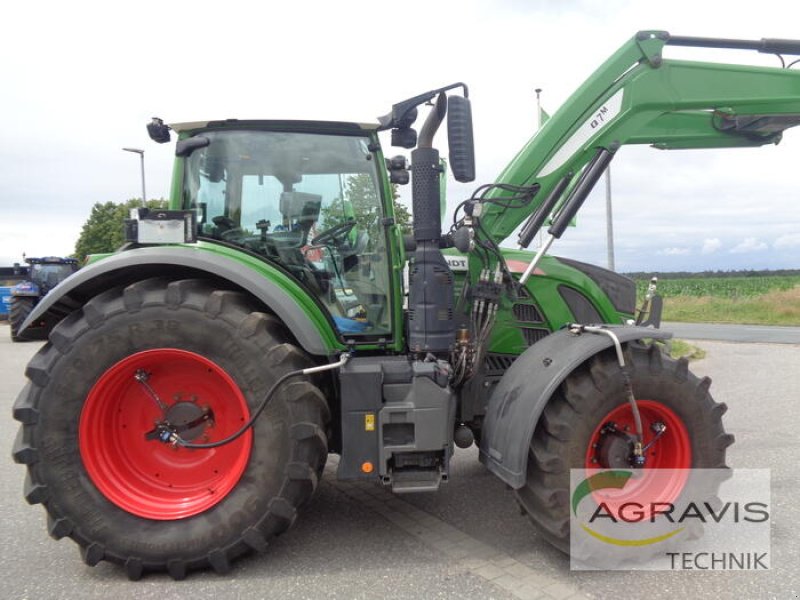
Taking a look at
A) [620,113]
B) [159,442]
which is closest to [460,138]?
[620,113]

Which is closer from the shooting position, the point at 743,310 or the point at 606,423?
the point at 606,423

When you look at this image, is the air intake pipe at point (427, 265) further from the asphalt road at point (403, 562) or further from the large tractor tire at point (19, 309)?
the large tractor tire at point (19, 309)

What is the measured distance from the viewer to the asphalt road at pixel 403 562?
9.29 feet

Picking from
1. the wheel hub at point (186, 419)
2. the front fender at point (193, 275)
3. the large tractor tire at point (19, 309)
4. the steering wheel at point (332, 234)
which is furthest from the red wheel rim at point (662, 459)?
the large tractor tire at point (19, 309)

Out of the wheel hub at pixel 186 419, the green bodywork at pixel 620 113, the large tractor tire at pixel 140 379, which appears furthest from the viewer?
the green bodywork at pixel 620 113

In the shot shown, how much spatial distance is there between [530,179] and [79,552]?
343cm

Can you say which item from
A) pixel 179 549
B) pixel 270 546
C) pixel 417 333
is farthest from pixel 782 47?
pixel 179 549

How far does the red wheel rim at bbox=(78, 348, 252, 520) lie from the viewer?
3031mm

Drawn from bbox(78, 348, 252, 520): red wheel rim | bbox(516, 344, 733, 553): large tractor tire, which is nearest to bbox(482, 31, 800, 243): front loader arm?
bbox(516, 344, 733, 553): large tractor tire

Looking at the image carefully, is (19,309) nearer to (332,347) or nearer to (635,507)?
(332,347)

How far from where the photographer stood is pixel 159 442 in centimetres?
326

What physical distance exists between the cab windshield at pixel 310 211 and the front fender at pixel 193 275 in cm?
Result: 22

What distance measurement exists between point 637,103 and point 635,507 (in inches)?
96.6

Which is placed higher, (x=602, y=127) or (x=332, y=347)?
(x=602, y=127)
